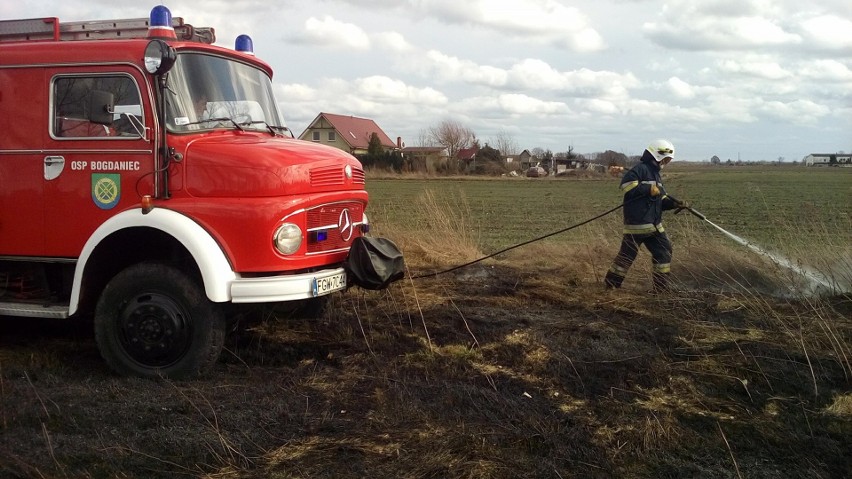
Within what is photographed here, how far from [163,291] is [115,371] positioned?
762mm

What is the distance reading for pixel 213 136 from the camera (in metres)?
5.54

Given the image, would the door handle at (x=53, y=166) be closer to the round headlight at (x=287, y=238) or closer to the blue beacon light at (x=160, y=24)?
the blue beacon light at (x=160, y=24)

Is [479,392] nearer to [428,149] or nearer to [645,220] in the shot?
[645,220]

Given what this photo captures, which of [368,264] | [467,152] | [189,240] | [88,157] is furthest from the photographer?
[467,152]

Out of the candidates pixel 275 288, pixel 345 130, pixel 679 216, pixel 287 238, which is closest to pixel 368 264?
pixel 287 238

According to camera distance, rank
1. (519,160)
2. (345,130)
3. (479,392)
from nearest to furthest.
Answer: (479,392) < (345,130) < (519,160)

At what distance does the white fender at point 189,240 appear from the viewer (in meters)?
4.97

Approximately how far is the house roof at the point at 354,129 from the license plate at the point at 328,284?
56896 millimetres

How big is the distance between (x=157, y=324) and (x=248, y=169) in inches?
53.8

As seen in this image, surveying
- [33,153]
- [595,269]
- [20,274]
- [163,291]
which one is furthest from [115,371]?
[595,269]

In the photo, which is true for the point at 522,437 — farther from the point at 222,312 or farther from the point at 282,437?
the point at 222,312

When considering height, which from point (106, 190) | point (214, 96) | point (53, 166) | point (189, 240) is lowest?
point (189, 240)

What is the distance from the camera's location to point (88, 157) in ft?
18.0

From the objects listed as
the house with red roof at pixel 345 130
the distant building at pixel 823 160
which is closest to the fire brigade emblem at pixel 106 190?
the house with red roof at pixel 345 130
